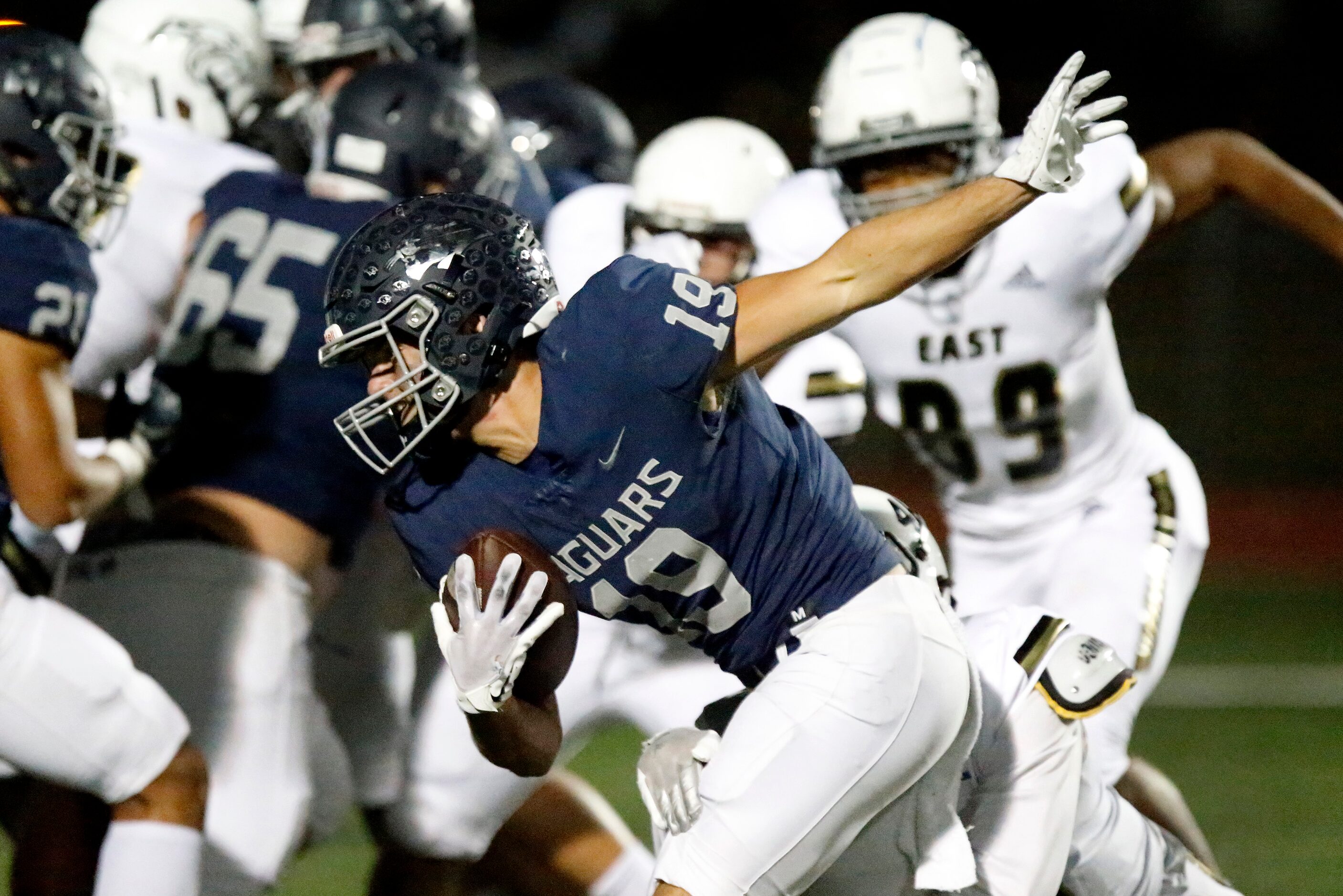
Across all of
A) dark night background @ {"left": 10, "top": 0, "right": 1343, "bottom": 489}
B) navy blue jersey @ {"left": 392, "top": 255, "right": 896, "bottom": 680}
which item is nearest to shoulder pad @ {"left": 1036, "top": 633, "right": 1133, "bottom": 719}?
navy blue jersey @ {"left": 392, "top": 255, "right": 896, "bottom": 680}

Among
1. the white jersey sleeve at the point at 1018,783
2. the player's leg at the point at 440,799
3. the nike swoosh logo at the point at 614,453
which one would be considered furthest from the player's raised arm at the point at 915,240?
the player's leg at the point at 440,799

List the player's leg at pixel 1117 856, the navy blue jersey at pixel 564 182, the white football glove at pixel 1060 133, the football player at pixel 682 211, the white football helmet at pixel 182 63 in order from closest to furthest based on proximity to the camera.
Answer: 1. the white football glove at pixel 1060 133
2. the player's leg at pixel 1117 856
3. the football player at pixel 682 211
4. the white football helmet at pixel 182 63
5. the navy blue jersey at pixel 564 182

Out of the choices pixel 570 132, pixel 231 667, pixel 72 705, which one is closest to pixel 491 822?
pixel 231 667

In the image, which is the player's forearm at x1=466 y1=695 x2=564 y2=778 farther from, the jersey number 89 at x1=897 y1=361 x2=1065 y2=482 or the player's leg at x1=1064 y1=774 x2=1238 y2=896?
the jersey number 89 at x1=897 y1=361 x2=1065 y2=482

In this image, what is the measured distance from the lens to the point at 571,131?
542cm

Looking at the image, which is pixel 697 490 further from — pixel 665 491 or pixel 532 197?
pixel 532 197

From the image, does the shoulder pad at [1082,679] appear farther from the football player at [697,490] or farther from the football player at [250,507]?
the football player at [250,507]

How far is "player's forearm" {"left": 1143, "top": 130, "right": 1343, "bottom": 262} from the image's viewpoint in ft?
12.0

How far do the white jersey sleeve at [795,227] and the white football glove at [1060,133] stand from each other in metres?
1.19

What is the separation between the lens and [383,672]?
13.0 feet

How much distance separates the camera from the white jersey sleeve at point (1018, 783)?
275 centimetres

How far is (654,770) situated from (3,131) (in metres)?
1.74

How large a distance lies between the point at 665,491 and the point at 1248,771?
3.49 metres

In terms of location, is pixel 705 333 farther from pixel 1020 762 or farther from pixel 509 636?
pixel 1020 762
